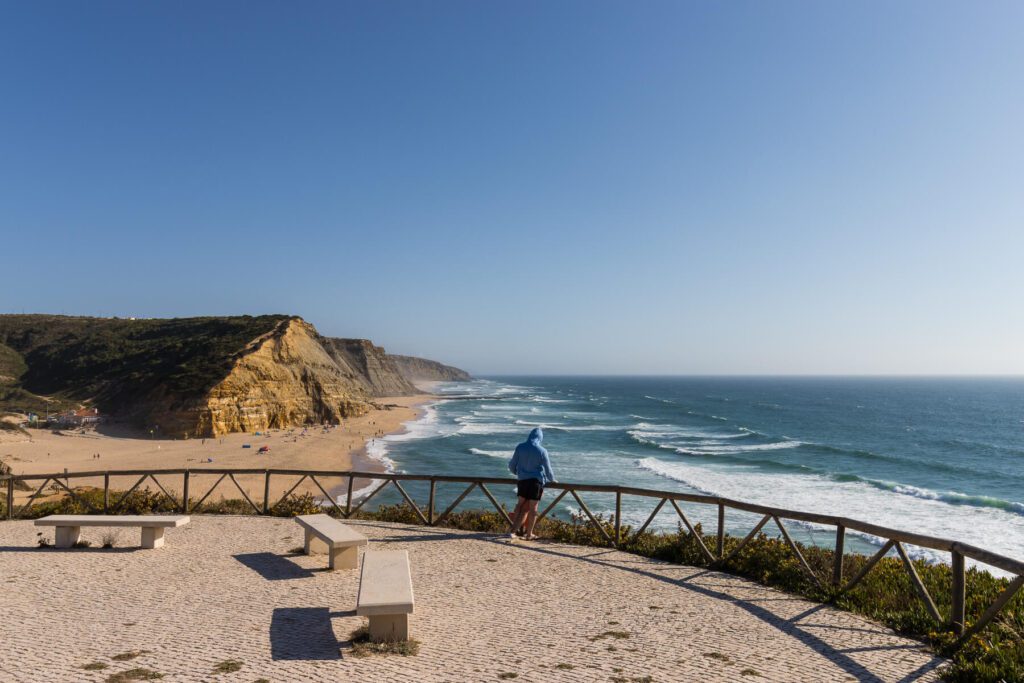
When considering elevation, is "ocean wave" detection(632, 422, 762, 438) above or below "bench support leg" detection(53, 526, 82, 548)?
below

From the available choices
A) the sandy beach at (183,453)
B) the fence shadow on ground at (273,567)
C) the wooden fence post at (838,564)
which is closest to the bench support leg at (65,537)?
the fence shadow on ground at (273,567)

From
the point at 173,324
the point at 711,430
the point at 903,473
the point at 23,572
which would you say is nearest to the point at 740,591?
the point at 23,572

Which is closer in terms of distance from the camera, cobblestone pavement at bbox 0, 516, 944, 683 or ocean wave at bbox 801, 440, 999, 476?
cobblestone pavement at bbox 0, 516, 944, 683

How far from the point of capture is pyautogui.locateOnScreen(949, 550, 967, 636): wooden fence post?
579cm

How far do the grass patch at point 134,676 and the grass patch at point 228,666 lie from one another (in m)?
0.39

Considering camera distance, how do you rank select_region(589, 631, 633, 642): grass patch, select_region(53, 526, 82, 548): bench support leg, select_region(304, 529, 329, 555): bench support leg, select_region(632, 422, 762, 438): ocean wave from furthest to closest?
select_region(632, 422, 762, 438): ocean wave
select_region(53, 526, 82, 548): bench support leg
select_region(304, 529, 329, 555): bench support leg
select_region(589, 631, 633, 642): grass patch

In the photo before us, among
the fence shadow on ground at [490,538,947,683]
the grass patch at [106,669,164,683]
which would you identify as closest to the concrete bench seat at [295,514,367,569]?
the fence shadow on ground at [490,538,947,683]

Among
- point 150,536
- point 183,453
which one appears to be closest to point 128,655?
point 150,536

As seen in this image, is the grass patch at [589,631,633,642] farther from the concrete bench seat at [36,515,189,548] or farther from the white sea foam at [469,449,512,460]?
the white sea foam at [469,449,512,460]

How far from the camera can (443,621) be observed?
20.5 feet

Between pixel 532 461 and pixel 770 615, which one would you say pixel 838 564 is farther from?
pixel 532 461

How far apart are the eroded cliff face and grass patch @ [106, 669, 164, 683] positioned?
128ft

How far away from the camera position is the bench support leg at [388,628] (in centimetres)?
554

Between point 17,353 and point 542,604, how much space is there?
86.6 m
